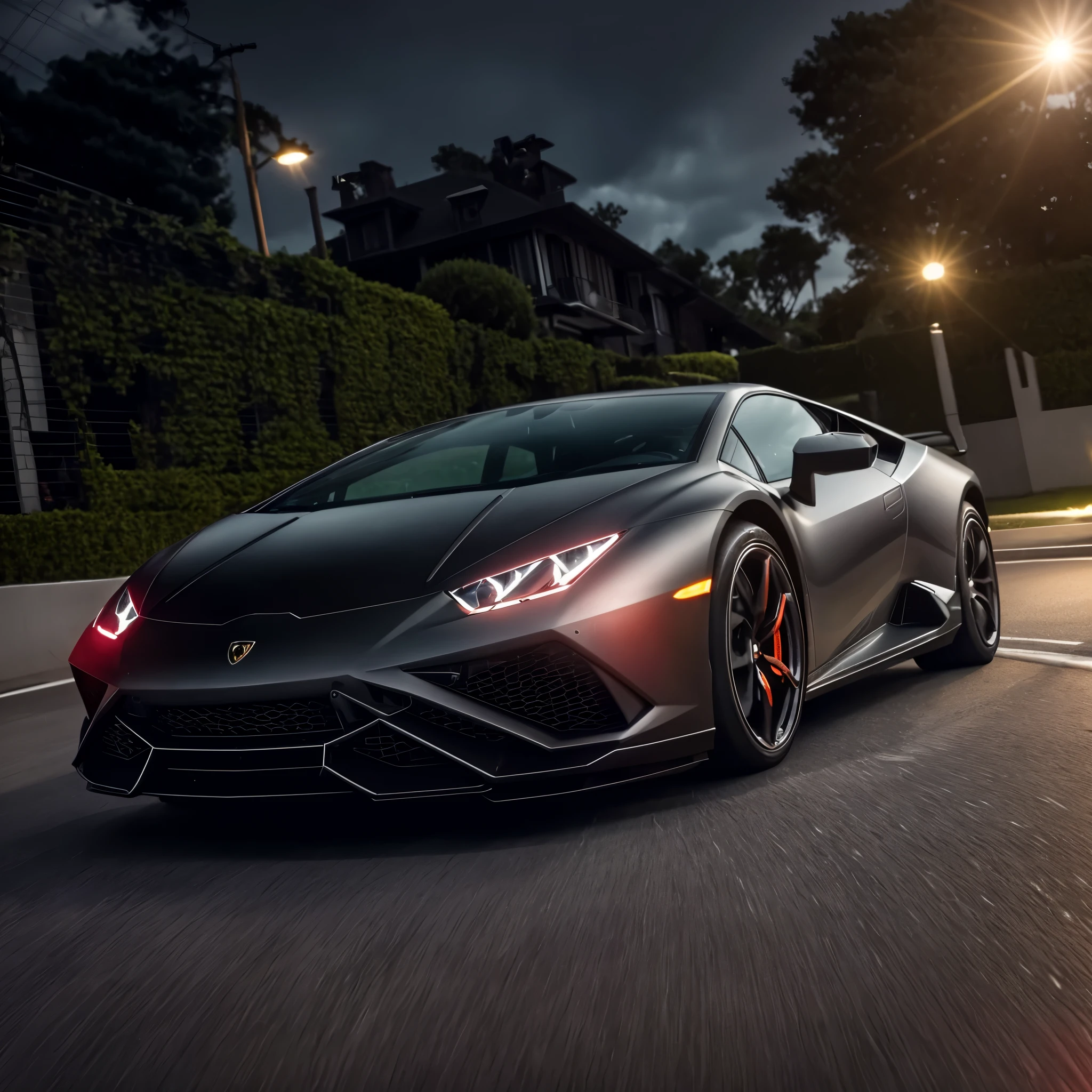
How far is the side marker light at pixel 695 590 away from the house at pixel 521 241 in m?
41.4

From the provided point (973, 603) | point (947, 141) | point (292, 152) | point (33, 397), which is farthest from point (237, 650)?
point (947, 141)

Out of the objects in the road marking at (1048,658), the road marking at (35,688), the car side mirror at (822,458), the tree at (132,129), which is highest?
the tree at (132,129)

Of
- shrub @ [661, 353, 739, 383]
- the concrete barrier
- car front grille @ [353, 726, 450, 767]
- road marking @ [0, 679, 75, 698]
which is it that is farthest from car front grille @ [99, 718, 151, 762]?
shrub @ [661, 353, 739, 383]

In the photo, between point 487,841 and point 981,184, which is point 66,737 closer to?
point 487,841

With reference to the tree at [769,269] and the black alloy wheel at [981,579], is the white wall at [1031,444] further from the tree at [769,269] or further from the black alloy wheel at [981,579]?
the tree at [769,269]

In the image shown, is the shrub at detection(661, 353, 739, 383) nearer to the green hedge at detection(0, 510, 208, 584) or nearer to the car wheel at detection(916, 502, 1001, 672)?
the green hedge at detection(0, 510, 208, 584)

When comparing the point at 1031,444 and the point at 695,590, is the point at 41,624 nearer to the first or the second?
the point at 695,590

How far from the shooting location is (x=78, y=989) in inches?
101

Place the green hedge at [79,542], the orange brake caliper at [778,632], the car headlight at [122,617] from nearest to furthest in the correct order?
the car headlight at [122,617] < the orange brake caliper at [778,632] < the green hedge at [79,542]

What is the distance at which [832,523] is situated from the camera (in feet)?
15.5

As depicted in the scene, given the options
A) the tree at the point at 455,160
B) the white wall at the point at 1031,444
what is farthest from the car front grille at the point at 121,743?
the tree at the point at 455,160

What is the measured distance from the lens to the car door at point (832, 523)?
Result: 4492 mm

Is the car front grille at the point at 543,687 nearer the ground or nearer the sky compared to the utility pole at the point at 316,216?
nearer the ground

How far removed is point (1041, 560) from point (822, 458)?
820cm
